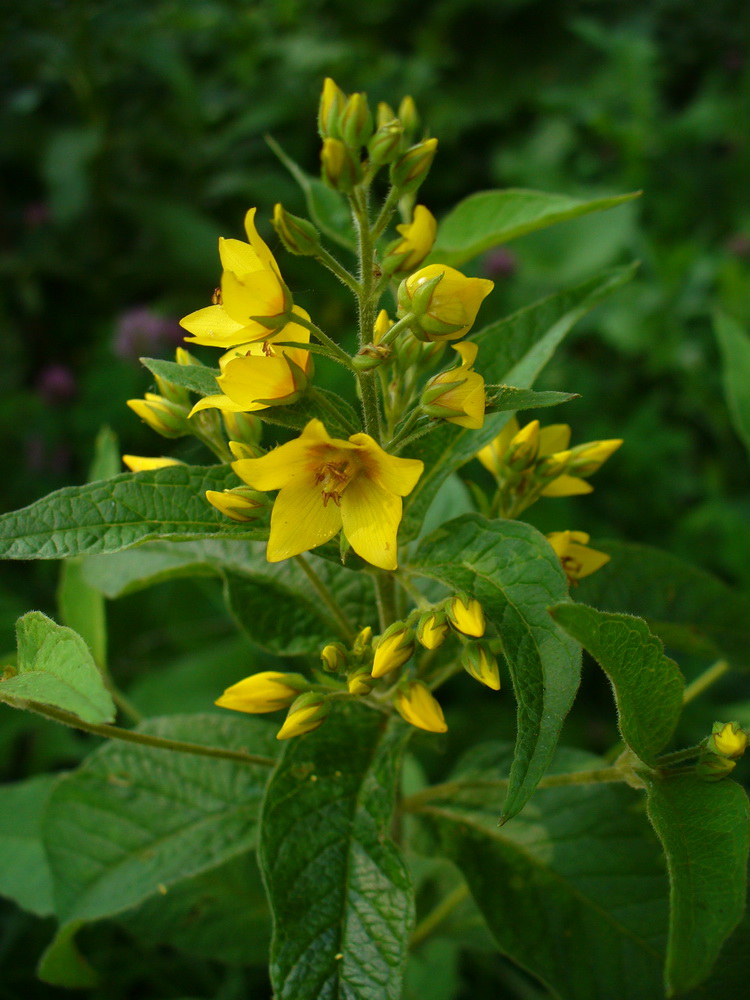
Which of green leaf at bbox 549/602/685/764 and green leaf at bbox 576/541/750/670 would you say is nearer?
green leaf at bbox 549/602/685/764

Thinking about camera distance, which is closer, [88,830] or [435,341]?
[435,341]

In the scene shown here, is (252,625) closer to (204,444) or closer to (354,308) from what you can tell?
(204,444)

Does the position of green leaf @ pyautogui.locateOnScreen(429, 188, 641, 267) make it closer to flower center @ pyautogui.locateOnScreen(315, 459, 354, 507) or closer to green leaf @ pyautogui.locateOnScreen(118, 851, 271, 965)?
flower center @ pyautogui.locateOnScreen(315, 459, 354, 507)

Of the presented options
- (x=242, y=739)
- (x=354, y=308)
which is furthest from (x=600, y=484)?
(x=242, y=739)

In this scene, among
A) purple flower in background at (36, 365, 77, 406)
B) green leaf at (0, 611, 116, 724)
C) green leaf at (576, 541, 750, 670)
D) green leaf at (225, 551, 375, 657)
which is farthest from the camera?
purple flower in background at (36, 365, 77, 406)

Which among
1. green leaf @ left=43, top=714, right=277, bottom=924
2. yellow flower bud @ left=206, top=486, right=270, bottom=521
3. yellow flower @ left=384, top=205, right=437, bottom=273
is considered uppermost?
yellow flower @ left=384, top=205, right=437, bottom=273

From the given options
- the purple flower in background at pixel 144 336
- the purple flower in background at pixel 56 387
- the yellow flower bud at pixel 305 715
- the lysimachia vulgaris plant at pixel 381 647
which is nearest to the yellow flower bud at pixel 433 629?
the lysimachia vulgaris plant at pixel 381 647

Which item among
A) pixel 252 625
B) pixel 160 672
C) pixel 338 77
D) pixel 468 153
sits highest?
pixel 338 77

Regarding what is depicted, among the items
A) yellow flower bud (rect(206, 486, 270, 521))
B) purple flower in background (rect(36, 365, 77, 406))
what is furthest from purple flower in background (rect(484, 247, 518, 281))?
yellow flower bud (rect(206, 486, 270, 521))
